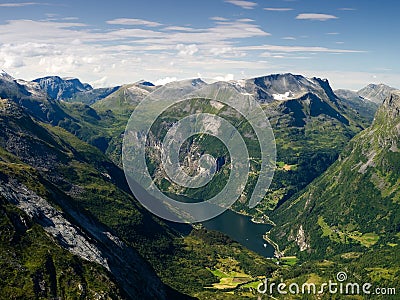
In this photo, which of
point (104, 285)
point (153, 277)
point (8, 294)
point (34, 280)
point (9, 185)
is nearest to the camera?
point (8, 294)

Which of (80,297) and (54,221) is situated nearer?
(80,297)

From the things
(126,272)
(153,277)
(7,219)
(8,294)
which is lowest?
(153,277)

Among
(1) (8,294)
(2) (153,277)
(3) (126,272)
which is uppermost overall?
(1) (8,294)

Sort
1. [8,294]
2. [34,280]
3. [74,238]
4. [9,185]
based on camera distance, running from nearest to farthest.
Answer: [8,294]
[34,280]
[74,238]
[9,185]

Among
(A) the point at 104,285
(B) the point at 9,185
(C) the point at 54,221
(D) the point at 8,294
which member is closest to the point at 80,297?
(A) the point at 104,285

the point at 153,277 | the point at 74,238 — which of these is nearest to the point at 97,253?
the point at 74,238

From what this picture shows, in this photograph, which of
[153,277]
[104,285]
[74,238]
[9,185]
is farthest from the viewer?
[153,277]

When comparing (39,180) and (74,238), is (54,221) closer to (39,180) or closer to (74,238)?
(74,238)

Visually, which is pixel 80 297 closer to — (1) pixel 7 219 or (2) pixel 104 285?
(2) pixel 104 285

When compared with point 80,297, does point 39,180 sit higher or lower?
higher
